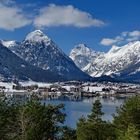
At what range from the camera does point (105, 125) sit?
208 ft

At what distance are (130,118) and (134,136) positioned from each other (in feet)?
34.5

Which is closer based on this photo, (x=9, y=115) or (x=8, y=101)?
(x=9, y=115)

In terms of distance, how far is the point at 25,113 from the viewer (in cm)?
6091

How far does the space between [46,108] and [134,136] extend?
17.9 metres

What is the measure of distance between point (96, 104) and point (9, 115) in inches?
493

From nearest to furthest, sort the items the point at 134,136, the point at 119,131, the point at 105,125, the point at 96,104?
the point at 134,136
the point at 119,131
the point at 105,125
the point at 96,104

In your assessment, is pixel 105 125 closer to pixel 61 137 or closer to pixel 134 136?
pixel 61 137

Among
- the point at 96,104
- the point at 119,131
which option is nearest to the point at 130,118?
the point at 119,131

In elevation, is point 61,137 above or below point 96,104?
below

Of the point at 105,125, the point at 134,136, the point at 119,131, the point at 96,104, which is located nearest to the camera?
the point at 134,136

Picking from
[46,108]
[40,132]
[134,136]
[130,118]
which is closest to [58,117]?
[46,108]

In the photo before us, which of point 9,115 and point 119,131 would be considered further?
point 9,115

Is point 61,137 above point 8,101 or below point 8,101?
below

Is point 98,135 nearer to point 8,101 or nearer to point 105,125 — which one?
point 105,125
